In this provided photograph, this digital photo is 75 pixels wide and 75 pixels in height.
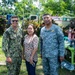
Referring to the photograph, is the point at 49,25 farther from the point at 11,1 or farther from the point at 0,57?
the point at 11,1

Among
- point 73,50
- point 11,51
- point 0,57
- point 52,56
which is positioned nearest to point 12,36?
point 11,51

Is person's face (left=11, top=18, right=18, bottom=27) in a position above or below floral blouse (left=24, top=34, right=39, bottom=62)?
above

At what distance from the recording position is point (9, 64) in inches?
197

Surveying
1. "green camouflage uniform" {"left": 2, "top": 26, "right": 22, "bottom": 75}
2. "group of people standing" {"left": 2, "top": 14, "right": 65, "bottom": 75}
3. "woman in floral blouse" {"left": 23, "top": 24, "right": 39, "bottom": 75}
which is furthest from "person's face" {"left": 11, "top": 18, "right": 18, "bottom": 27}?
"woman in floral blouse" {"left": 23, "top": 24, "right": 39, "bottom": 75}

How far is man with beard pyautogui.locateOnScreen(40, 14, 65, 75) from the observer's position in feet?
15.2

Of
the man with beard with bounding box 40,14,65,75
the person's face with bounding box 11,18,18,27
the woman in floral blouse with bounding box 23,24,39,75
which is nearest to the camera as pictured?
the man with beard with bounding box 40,14,65,75

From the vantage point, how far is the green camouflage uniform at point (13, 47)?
190 inches

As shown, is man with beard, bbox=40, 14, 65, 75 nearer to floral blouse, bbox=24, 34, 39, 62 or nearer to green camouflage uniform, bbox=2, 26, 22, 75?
floral blouse, bbox=24, 34, 39, 62

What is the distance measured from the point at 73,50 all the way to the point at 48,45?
227 cm

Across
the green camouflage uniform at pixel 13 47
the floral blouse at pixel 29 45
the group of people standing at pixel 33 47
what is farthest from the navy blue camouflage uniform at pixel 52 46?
the green camouflage uniform at pixel 13 47

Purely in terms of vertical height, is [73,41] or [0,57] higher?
[73,41]

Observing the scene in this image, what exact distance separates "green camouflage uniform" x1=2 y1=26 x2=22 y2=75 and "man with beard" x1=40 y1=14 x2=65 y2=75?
55cm

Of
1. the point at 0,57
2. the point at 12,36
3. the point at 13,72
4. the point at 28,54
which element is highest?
the point at 12,36

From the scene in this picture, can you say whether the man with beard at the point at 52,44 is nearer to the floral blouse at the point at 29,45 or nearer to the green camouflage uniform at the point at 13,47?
the floral blouse at the point at 29,45
